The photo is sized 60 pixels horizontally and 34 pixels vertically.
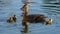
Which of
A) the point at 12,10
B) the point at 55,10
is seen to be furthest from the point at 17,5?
the point at 55,10

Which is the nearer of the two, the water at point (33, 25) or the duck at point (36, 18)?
the water at point (33, 25)

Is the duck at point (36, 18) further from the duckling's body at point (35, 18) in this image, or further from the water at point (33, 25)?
the water at point (33, 25)

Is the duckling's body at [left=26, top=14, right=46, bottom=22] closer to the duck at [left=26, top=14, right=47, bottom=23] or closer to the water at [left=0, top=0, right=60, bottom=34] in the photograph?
the duck at [left=26, top=14, right=47, bottom=23]

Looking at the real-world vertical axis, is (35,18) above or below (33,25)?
above

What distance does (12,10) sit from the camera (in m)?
19.6

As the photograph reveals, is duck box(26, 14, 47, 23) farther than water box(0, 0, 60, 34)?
Yes

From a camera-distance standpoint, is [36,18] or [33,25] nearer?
[33,25]


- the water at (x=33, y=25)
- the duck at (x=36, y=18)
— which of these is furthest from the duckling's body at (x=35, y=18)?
the water at (x=33, y=25)

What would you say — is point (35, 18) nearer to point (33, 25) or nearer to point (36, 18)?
point (36, 18)

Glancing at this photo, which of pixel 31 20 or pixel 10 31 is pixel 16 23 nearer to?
pixel 31 20

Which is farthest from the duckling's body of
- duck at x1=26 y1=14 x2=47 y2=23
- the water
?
the water

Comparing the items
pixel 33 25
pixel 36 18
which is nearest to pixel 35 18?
pixel 36 18

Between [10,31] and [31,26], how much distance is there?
139cm

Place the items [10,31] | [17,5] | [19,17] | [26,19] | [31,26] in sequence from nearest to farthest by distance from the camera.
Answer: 1. [10,31]
2. [31,26]
3. [26,19]
4. [19,17]
5. [17,5]
